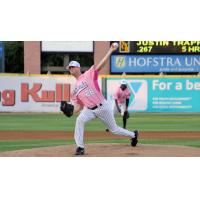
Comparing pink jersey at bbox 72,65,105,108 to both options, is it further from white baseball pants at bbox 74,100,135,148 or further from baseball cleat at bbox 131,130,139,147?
baseball cleat at bbox 131,130,139,147

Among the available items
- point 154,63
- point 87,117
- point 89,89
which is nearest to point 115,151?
point 87,117

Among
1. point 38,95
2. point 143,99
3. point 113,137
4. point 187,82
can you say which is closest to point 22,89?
point 38,95

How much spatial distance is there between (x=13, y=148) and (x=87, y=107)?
2.29 meters

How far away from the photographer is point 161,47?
105ft

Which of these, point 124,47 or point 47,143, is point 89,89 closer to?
point 47,143

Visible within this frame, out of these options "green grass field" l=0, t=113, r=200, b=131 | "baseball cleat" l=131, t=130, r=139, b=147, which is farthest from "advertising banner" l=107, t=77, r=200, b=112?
"baseball cleat" l=131, t=130, r=139, b=147

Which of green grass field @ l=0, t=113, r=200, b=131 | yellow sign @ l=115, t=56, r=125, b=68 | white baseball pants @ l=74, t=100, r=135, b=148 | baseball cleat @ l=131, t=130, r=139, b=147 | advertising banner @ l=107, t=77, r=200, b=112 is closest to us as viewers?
white baseball pants @ l=74, t=100, r=135, b=148

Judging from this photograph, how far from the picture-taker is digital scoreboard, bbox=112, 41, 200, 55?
104 ft

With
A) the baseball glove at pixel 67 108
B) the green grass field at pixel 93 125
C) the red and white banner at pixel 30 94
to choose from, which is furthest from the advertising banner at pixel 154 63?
the baseball glove at pixel 67 108

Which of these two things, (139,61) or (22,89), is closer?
(22,89)

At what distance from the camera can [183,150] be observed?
10109 mm

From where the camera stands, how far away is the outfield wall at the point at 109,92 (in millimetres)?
26828

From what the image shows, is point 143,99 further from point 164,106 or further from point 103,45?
point 103,45

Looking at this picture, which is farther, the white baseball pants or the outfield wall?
the outfield wall
